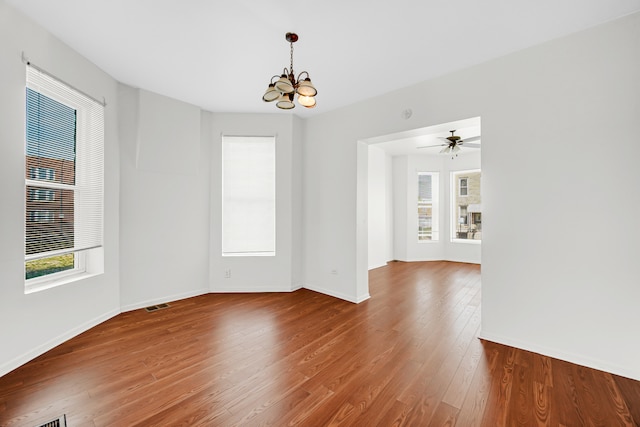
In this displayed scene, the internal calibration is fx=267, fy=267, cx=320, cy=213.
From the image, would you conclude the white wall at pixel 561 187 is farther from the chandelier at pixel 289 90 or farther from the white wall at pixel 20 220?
the white wall at pixel 20 220

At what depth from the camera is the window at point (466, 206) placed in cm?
697

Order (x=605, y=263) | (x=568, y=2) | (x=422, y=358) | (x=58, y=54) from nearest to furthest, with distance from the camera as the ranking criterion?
(x=568, y=2)
(x=605, y=263)
(x=422, y=358)
(x=58, y=54)

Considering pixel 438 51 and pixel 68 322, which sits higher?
pixel 438 51

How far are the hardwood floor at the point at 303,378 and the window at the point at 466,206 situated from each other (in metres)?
4.35

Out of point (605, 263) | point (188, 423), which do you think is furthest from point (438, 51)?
point (188, 423)

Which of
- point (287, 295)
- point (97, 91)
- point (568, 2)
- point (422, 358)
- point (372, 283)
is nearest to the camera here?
point (568, 2)

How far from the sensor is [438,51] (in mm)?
2596

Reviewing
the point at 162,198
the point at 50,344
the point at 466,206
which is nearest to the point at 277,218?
the point at 162,198

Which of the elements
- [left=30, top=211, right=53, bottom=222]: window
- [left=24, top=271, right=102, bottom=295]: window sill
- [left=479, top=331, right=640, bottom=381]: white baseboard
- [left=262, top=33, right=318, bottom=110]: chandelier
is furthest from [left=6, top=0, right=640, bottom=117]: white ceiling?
[left=479, top=331, right=640, bottom=381]: white baseboard

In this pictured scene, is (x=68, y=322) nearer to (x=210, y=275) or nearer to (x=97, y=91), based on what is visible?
(x=210, y=275)

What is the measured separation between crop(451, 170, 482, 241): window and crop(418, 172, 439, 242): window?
16.8 inches

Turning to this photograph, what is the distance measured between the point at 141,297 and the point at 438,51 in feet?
15.0

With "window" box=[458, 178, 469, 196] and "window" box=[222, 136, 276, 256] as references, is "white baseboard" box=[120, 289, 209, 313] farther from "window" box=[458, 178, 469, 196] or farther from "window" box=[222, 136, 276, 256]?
"window" box=[458, 178, 469, 196]

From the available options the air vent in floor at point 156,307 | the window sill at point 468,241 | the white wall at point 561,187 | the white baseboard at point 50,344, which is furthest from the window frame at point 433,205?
the white baseboard at point 50,344
